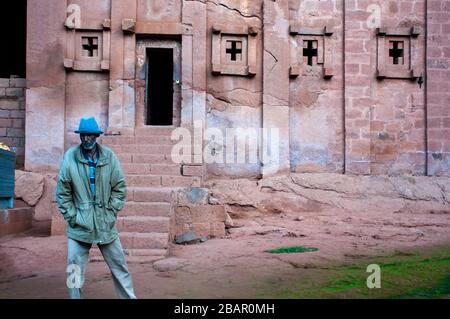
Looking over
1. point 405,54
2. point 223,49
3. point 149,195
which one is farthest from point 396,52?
point 149,195

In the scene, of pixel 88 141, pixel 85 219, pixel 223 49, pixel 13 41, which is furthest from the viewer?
pixel 13 41

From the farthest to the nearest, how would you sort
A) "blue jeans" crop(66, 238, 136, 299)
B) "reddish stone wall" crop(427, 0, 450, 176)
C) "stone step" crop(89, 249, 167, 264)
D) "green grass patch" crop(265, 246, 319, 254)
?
"reddish stone wall" crop(427, 0, 450, 176)
"green grass patch" crop(265, 246, 319, 254)
"stone step" crop(89, 249, 167, 264)
"blue jeans" crop(66, 238, 136, 299)

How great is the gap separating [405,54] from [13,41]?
1192 cm

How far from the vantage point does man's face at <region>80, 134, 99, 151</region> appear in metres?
4.46

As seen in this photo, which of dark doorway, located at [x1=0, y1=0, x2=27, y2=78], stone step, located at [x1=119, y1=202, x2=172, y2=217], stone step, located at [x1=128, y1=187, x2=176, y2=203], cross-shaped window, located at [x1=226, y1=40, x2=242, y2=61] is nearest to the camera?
stone step, located at [x1=119, y1=202, x2=172, y2=217]

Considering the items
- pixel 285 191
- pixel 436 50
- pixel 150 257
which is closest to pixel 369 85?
pixel 436 50

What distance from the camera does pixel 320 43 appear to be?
10195mm

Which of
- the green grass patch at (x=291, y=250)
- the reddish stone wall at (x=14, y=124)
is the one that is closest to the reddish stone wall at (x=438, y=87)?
the green grass patch at (x=291, y=250)

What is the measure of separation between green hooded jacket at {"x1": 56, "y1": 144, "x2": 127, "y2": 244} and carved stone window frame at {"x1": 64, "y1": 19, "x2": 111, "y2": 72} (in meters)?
5.61

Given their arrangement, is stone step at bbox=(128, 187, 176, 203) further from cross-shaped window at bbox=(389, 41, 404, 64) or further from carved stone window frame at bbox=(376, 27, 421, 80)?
cross-shaped window at bbox=(389, 41, 404, 64)

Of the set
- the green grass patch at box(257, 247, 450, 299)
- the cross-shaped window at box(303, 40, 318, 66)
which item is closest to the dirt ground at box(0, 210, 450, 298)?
the green grass patch at box(257, 247, 450, 299)

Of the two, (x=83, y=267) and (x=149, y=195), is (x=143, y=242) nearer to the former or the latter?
(x=149, y=195)

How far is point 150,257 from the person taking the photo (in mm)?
6375

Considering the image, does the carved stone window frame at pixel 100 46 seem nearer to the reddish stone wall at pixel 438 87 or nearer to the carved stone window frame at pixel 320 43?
the carved stone window frame at pixel 320 43
